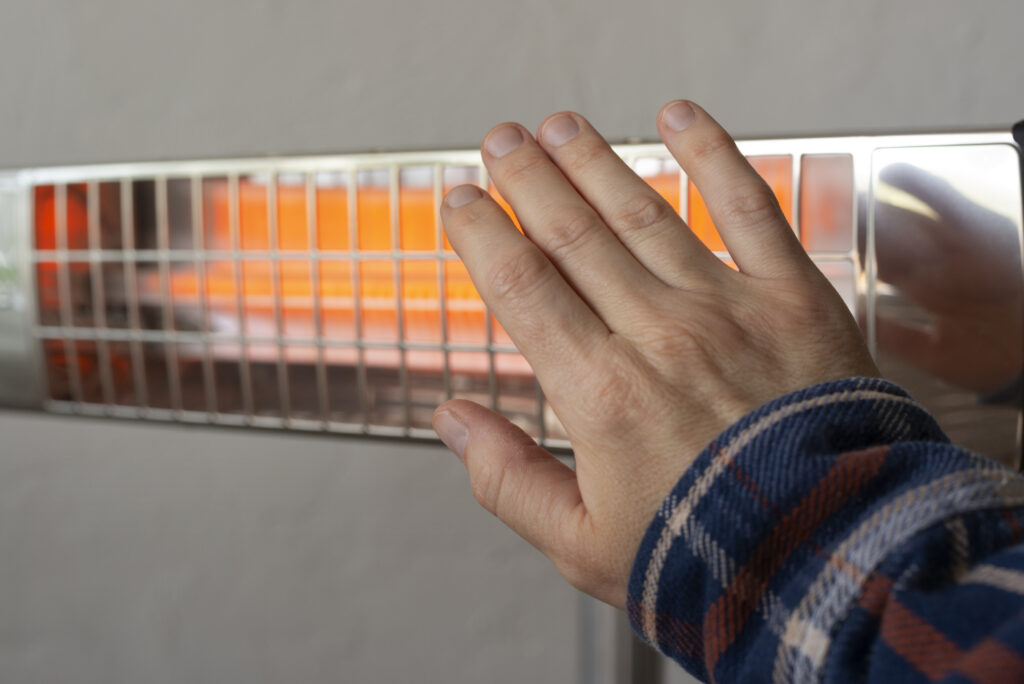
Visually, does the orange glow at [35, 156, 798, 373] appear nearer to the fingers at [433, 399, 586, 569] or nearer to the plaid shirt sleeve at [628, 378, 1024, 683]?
the fingers at [433, 399, 586, 569]

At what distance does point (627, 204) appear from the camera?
14.3 inches

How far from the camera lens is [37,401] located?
2.05 ft

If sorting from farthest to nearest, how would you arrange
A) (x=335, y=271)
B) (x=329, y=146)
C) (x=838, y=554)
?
(x=329, y=146) → (x=335, y=271) → (x=838, y=554)

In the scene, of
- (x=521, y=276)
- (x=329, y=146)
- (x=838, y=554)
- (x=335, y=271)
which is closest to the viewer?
(x=838, y=554)

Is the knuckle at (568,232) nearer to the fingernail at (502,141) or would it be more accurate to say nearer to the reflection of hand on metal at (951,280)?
the fingernail at (502,141)

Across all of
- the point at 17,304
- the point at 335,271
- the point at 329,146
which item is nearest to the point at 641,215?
the point at 335,271

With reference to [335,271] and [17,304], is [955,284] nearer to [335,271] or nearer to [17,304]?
[335,271]

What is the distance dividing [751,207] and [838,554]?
17 centimetres

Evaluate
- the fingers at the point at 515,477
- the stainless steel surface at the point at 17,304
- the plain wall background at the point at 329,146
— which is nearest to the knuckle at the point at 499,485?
the fingers at the point at 515,477

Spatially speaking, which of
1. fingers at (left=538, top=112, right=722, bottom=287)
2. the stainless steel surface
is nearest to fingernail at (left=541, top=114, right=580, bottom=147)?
fingers at (left=538, top=112, right=722, bottom=287)

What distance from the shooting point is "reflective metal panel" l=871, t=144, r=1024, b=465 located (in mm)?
410

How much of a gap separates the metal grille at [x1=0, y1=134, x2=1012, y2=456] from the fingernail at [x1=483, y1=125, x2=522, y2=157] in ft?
0.30

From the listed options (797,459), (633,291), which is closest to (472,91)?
(633,291)

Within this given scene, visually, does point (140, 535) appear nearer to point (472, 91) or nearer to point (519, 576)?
point (519, 576)
